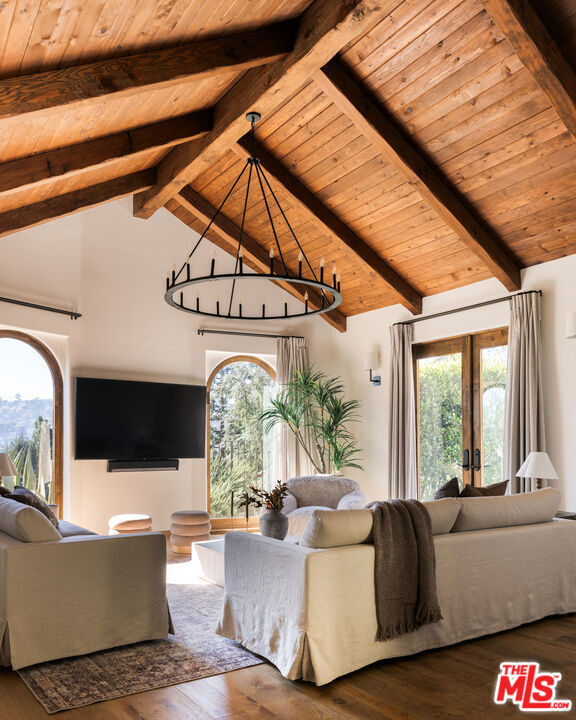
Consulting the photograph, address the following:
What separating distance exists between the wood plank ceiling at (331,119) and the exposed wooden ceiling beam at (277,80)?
2 cm

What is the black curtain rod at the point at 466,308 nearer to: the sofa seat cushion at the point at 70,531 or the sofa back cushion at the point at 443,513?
the sofa back cushion at the point at 443,513

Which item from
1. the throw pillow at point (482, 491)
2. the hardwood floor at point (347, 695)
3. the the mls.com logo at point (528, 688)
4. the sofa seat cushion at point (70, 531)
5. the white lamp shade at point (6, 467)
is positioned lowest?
the the mls.com logo at point (528, 688)

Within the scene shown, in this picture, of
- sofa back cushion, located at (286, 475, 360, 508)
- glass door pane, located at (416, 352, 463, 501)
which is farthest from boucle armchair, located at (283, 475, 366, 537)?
glass door pane, located at (416, 352, 463, 501)

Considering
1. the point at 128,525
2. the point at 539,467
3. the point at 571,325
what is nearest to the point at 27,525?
the point at 128,525

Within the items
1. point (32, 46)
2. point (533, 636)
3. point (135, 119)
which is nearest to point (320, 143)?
point (135, 119)

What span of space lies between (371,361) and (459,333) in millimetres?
1252

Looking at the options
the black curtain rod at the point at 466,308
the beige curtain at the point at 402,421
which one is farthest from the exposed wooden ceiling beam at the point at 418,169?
the beige curtain at the point at 402,421

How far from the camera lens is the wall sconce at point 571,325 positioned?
5.23 meters

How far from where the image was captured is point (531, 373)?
5.76m

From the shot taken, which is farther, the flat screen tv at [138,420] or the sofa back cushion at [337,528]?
the flat screen tv at [138,420]

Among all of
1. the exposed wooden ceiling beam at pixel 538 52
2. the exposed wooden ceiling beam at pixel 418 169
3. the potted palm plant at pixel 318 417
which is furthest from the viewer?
the potted palm plant at pixel 318 417

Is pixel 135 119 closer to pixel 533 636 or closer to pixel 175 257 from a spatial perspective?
pixel 175 257

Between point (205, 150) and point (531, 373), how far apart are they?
11.7ft

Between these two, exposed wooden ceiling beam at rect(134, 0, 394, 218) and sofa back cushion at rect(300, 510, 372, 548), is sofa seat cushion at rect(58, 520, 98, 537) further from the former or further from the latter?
exposed wooden ceiling beam at rect(134, 0, 394, 218)
